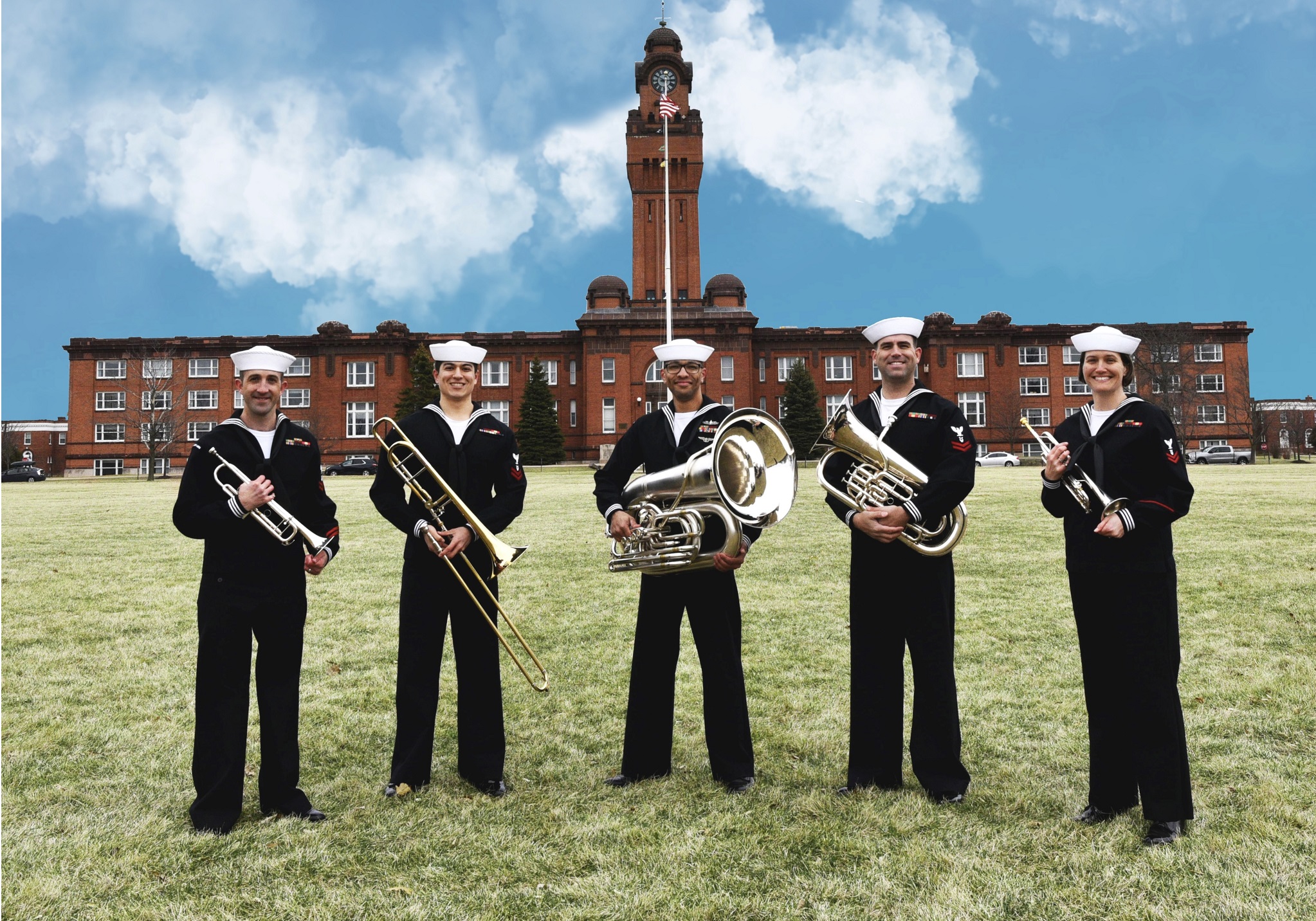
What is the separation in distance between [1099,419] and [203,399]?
267 feet

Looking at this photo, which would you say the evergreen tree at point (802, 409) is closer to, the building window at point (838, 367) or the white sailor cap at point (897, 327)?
the building window at point (838, 367)

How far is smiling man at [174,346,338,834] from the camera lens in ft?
16.1

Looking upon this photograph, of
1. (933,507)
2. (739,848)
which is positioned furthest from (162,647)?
(933,507)

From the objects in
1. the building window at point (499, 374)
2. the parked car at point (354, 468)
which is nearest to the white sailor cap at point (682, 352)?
the parked car at point (354, 468)

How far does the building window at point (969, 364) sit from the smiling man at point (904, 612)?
7040 centimetres

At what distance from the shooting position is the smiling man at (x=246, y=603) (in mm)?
4906

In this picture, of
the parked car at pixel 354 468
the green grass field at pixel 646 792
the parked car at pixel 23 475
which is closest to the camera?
the green grass field at pixel 646 792

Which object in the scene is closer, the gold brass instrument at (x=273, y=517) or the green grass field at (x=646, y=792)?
the green grass field at (x=646, y=792)

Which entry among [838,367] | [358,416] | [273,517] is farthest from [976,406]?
[273,517]

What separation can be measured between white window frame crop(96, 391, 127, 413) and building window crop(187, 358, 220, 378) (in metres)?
6.53

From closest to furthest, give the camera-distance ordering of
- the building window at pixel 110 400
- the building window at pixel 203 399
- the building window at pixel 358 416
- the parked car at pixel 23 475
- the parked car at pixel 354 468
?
the parked car at pixel 23 475
the parked car at pixel 354 468
the building window at pixel 358 416
the building window at pixel 203 399
the building window at pixel 110 400

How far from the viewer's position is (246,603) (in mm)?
4926

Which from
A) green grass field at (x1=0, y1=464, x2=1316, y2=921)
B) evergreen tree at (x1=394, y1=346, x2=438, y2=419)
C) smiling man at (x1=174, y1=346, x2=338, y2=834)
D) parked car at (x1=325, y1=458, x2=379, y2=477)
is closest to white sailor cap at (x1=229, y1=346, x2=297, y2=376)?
smiling man at (x1=174, y1=346, x2=338, y2=834)

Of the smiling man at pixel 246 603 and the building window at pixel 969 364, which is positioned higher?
the building window at pixel 969 364
